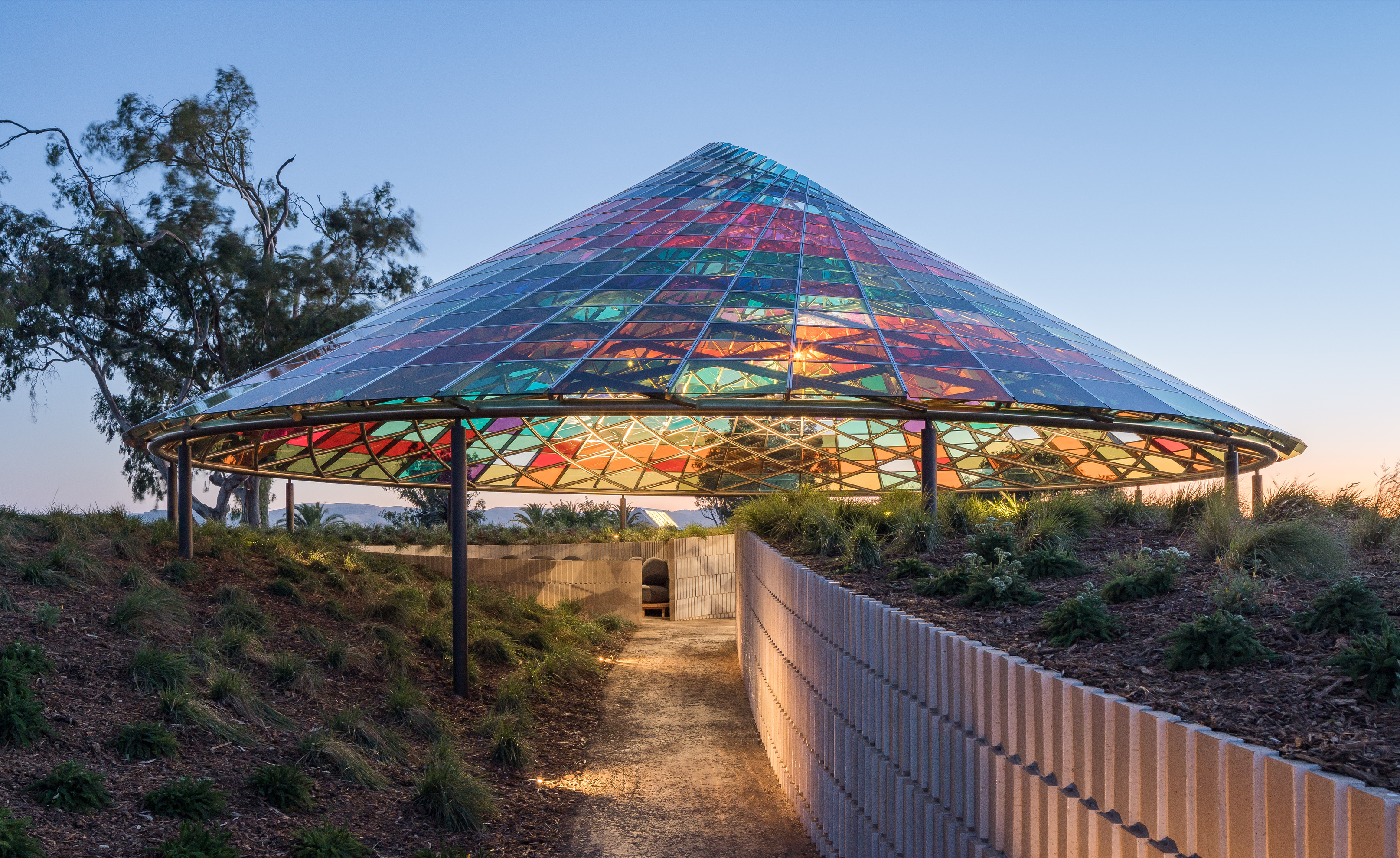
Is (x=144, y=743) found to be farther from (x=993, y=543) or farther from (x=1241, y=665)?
(x=1241, y=665)

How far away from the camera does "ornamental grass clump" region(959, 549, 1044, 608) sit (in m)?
7.84

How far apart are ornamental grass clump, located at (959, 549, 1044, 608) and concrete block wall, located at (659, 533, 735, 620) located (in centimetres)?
2366

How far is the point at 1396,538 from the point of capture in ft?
25.6

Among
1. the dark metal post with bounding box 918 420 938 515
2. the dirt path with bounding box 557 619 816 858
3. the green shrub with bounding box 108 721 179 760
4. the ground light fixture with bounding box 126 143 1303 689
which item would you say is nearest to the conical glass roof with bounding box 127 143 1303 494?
the ground light fixture with bounding box 126 143 1303 689

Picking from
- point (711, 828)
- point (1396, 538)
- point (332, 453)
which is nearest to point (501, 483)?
point (332, 453)

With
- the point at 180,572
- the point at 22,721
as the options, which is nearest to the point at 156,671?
the point at 22,721

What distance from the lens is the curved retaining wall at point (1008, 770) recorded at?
11.6 feet

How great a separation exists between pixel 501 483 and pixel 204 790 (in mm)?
23354

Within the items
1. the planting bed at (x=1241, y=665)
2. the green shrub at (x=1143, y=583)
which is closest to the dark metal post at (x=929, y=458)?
the planting bed at (x=1241, y=665)

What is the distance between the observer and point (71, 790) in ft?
26.2

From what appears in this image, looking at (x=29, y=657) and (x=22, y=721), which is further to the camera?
(x=29, y=657)

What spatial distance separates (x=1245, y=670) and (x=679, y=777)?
9.23 meters

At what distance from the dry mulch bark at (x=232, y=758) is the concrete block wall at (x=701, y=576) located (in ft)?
55.1

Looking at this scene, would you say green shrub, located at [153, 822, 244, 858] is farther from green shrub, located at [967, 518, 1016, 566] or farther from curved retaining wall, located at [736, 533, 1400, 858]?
green shrub, located at [967, 518, 1016, 566]
